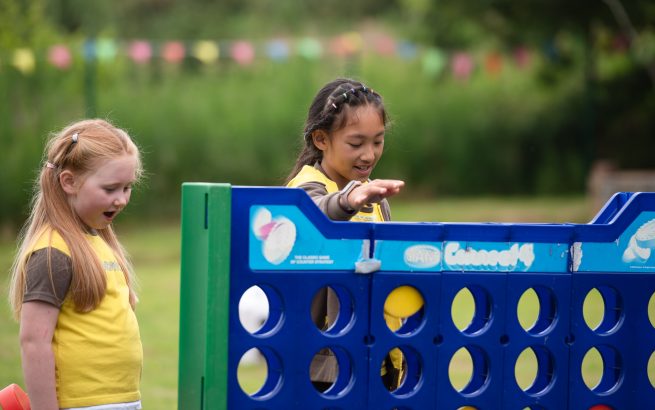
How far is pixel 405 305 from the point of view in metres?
3.05

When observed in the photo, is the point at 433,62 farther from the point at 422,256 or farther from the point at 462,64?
the point at 422,256

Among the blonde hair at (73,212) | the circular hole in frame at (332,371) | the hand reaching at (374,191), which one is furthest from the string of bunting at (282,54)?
the hand reaching at (374,191)

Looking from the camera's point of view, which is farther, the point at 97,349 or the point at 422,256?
the point at 422,256

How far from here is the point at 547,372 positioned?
10.6 feet

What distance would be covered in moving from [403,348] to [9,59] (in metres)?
10.1

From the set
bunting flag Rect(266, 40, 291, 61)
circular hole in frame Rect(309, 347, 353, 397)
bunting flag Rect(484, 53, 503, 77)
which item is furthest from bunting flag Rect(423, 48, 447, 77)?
circular hole in frame Rect(309, 347, 353, 397)

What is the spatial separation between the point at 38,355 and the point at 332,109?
52.8 inches

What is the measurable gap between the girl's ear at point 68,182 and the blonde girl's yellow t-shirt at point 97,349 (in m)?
0.15

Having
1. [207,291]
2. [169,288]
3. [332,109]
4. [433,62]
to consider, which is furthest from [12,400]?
[433,62]

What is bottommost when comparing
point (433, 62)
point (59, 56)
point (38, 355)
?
point (38, 355)

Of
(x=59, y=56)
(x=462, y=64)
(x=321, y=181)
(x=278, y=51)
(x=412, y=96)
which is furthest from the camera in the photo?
(x=412, y=96)

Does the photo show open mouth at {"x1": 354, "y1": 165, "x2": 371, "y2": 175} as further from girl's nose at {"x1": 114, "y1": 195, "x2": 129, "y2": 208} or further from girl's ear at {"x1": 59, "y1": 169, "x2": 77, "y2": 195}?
girl's ear at {"x1": 59, "y1": 169, "x2": 77, "y2": 195}

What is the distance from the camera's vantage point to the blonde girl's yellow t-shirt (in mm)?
2904

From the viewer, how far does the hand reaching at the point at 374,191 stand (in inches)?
116
